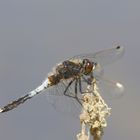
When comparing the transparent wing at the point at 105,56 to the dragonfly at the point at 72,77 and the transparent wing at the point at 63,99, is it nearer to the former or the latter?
the dragonfly at the point at 72,77

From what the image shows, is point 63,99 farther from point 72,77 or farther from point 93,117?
point 93,117

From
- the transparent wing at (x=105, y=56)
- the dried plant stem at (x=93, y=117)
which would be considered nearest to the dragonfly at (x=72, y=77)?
the transparent wing at (x=105, y=56)

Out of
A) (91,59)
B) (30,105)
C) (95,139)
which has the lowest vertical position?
(95,139)

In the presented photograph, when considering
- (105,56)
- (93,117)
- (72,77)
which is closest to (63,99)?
(72,77)

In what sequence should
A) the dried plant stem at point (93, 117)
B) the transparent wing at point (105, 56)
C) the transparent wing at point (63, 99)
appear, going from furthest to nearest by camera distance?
the transparent wing at point (105, 56)
the transparent wing at point (63, 99)
the dried plant stem at point (93, 117)

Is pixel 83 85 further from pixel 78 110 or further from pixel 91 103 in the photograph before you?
pixel 91 103

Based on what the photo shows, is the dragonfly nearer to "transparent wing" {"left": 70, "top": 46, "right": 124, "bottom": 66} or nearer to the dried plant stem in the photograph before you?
"transparent wing" {"left": 70, "top": 46, "right": 124, "bottom": 66}

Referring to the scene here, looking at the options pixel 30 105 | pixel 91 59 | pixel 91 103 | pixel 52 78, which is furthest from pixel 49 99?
pixel 30 105
